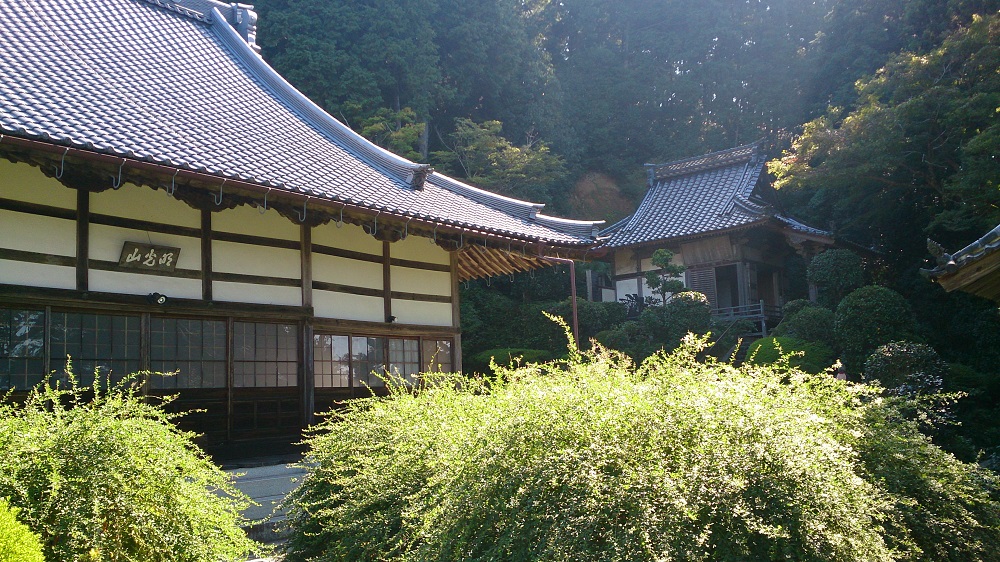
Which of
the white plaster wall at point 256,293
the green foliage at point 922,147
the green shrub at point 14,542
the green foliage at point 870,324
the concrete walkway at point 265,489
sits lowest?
the concrete walkway at point 265,489

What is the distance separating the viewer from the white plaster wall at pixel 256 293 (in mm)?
9719

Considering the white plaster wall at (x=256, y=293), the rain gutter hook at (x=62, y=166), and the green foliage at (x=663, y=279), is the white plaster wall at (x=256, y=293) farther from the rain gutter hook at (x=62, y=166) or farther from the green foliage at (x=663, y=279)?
the green foliage at (x=663, y=279)

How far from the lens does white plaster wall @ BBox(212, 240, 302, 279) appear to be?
9789 mm

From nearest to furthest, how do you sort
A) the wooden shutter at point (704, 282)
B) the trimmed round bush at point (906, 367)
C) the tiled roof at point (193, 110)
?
the tiled roof at point (193, 110)
the trimmed round bush at point (906, 367)
the wooden shutter at point (704, 282)

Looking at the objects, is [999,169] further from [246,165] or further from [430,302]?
[246,165]

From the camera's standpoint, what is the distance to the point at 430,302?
1240 cm

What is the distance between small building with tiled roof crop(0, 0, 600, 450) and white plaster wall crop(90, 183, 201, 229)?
17mm

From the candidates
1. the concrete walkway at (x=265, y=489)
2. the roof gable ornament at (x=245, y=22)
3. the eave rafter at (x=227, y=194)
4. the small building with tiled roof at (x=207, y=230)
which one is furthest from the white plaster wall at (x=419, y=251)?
the roof gable ornament at (x=245, y=22)

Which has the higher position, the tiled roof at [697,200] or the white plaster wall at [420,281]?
the tiled roof at [697,200]

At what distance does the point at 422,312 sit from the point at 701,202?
56.9ft

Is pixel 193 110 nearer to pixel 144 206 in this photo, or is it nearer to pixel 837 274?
pixel 144 206

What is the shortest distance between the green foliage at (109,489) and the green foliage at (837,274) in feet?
62.8

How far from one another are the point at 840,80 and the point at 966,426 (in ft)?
76.1

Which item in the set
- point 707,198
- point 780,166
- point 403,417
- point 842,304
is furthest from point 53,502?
point 707,198
